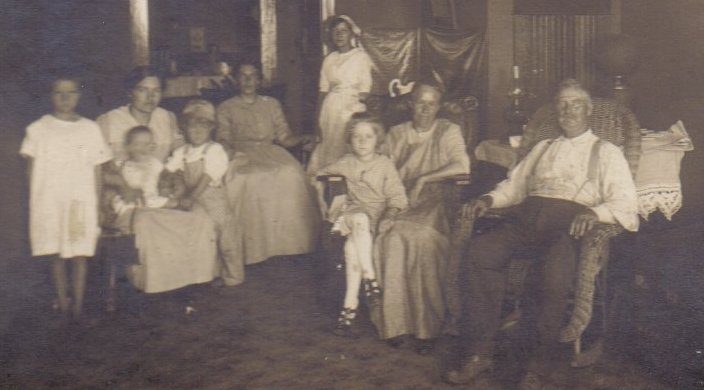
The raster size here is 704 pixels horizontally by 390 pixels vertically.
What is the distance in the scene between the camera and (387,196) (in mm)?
4625

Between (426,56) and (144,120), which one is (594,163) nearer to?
(144,120)

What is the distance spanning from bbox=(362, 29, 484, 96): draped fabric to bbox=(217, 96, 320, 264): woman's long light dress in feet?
3.98

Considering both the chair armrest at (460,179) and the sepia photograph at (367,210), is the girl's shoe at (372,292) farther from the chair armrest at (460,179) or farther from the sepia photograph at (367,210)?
the chair armrest at (460,179)

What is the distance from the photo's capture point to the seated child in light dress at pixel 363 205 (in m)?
4.47

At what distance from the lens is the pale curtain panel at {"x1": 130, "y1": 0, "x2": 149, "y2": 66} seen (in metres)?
6.84

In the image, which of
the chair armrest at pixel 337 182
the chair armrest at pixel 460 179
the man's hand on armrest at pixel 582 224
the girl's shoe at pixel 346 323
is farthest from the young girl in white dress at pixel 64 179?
the man's hand on armrest at pixel 582 224

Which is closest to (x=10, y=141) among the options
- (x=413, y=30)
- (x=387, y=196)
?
(x=413, y=30)

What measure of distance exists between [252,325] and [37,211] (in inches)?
50.6

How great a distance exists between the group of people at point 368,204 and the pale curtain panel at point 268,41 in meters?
1.93

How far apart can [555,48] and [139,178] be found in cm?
369

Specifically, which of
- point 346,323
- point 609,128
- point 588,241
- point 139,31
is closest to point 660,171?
point 609,128

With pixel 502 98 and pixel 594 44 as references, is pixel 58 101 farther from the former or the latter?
pixel 594 44

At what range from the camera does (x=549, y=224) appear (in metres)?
4.09

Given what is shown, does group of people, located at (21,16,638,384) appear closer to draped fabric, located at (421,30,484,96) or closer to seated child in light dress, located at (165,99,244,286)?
seated child in light dress, located at (165,99,244,286)
